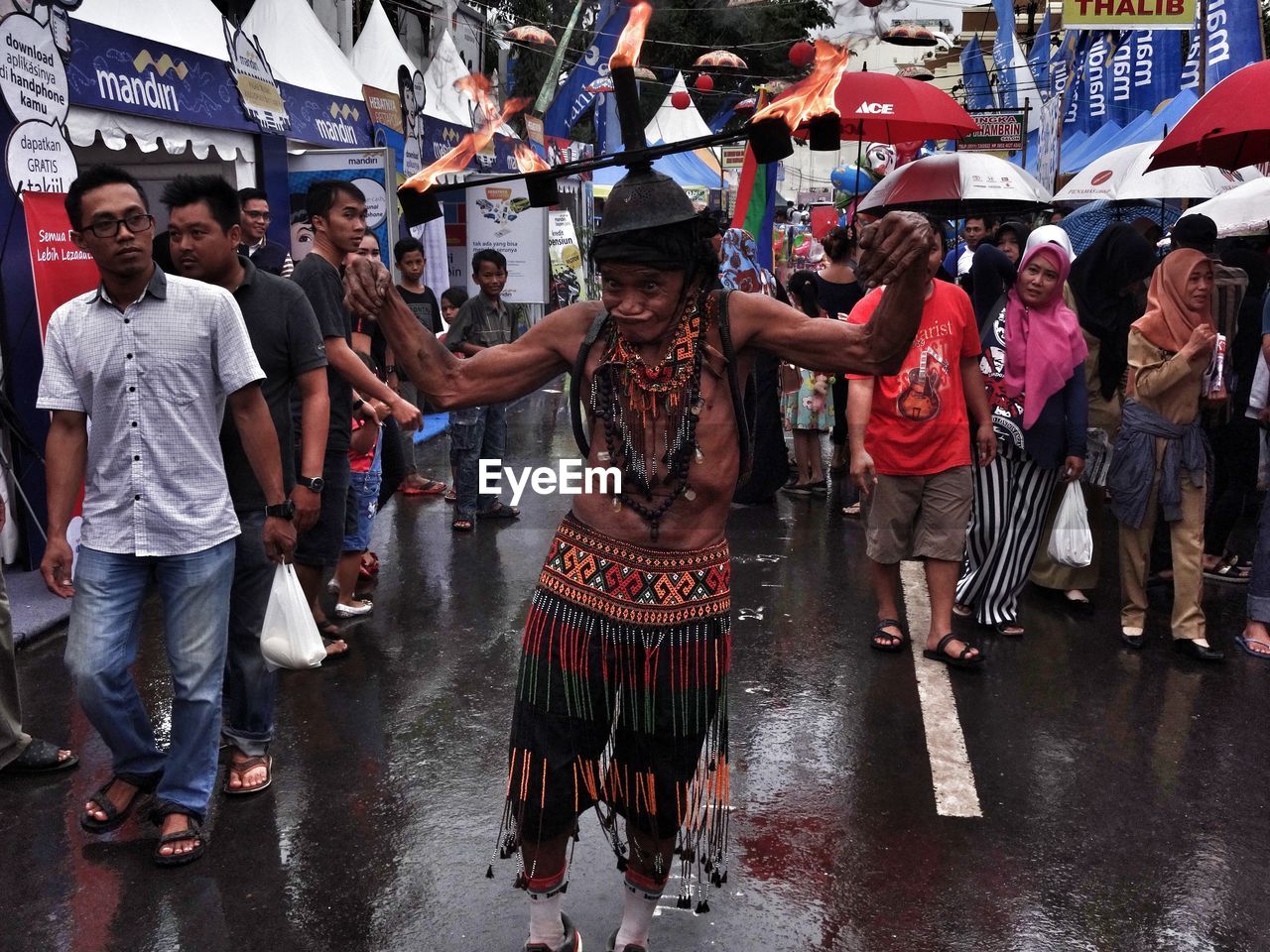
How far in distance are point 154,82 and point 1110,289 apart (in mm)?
6126

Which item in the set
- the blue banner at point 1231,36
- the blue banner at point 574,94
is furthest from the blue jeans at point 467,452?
the blue banner at point 574,94

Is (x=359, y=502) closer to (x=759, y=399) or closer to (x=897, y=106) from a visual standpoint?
(x=759, y=399)

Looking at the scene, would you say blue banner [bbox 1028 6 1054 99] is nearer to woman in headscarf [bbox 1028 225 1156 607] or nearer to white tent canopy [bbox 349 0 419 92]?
white tent canopy [bbox 349 0 419 92]

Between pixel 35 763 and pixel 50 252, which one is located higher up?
pixel 50 252

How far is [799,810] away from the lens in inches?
159

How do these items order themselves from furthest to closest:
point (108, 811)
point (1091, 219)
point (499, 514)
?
1. point (1091, 219)
2. point (499, 514)
3. point (108, 811)

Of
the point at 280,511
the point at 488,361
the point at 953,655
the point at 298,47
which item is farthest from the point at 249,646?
the point at 298,47

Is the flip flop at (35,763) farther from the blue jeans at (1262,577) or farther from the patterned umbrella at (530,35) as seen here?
the patterned umbrella at (530,35)

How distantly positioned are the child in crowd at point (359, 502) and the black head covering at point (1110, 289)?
387 centimetres

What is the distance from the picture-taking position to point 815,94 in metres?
2.69

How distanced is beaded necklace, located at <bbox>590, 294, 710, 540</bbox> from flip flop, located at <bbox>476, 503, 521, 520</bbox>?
5.64m

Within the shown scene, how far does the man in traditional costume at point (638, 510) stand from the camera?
2.81 meters

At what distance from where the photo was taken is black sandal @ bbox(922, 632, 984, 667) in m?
5.45

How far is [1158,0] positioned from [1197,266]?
7863 mm
